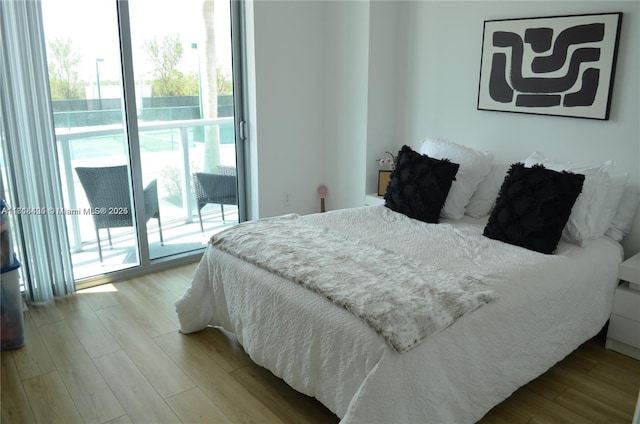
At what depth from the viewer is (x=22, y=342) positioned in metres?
2.97

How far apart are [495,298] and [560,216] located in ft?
2.61

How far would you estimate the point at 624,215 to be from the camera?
3105 mm

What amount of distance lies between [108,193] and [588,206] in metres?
3.08

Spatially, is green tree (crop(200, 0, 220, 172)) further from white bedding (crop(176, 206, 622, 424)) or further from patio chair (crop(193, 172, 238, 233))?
white bedding (crop(176, 206, 622, 424))

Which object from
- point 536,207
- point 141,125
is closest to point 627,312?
point 536,207

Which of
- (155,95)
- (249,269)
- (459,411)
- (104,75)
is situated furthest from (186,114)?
(459,411)

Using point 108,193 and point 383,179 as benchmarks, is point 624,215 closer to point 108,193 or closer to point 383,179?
point 383,179

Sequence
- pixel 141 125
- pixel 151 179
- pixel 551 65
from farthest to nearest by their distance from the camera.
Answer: pixel 151 179
pixel 141 125
pixel 551 65

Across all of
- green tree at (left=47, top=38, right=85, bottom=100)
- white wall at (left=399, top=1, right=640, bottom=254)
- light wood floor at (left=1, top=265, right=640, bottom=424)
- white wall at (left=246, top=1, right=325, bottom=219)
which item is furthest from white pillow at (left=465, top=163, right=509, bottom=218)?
green tree at (left=47, top=38, right=85, bottom=100)

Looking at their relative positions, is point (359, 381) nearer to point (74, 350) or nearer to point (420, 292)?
point (420, 292)

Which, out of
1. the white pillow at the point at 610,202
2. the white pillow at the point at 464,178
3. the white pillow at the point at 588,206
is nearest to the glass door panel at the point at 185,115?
the white pillow at the point at 464,178

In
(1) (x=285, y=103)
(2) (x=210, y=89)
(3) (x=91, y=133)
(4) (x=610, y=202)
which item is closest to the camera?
(4) (x=610, y=202)

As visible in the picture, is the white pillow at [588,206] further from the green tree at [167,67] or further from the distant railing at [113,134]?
the green tree at [167,67]

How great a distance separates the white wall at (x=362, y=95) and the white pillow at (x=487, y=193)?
23 cm
